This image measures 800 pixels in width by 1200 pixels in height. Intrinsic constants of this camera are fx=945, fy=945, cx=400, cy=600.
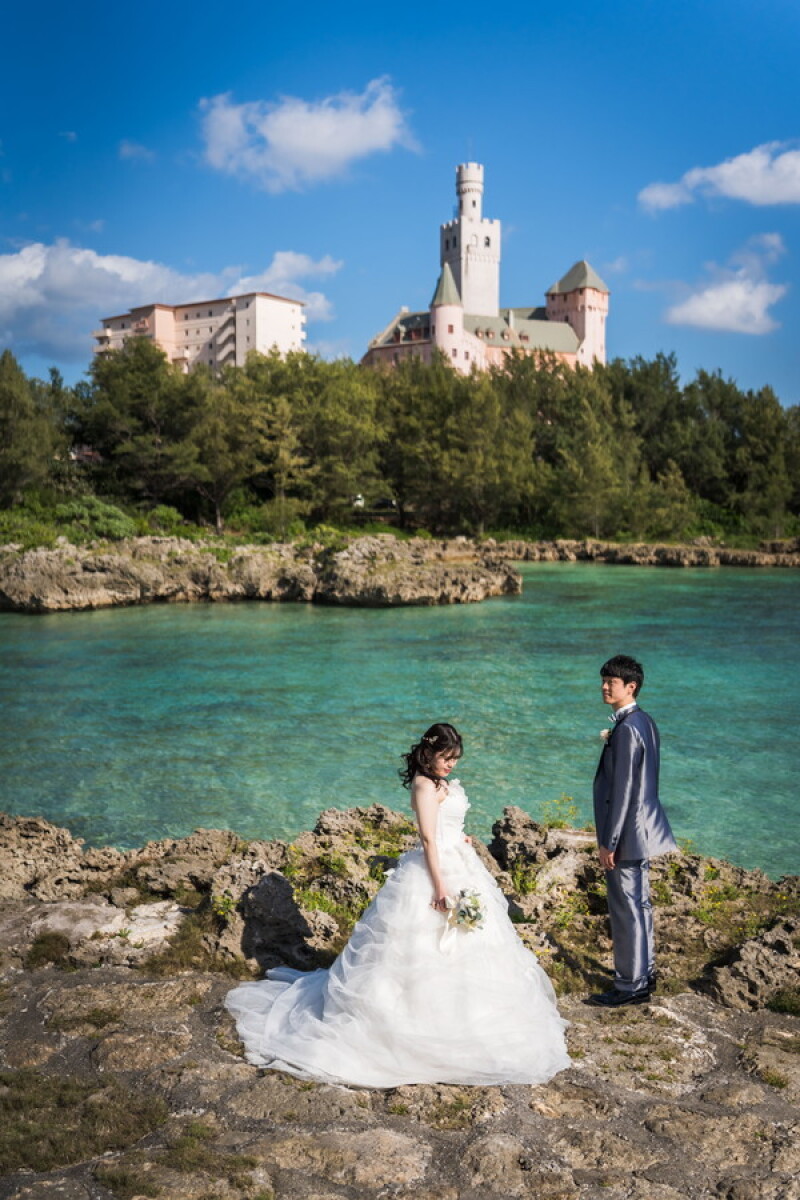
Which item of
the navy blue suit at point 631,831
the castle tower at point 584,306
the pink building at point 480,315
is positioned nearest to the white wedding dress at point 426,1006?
the navy blue suit at point 631,831

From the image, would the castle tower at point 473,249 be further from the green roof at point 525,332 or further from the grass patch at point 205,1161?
the grass patch at point 205,1161

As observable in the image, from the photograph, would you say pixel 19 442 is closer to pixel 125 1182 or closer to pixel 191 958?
pixel 191 958

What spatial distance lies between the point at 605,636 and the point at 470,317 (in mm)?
82192

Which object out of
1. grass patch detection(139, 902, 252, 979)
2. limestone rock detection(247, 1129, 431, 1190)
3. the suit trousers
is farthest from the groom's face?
grass patch detection(139, 902, 252, 979)

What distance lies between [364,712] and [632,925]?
1085 cm

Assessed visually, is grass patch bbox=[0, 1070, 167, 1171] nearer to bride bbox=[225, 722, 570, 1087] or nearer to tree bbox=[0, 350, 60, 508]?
bride bbox=[225, 722, 570, 1087]

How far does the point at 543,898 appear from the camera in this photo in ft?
21.6

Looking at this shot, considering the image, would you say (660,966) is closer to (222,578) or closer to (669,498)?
(222,578)

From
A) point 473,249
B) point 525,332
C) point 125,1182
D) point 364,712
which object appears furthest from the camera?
point 473,249

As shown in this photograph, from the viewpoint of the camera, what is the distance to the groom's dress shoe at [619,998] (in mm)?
5242

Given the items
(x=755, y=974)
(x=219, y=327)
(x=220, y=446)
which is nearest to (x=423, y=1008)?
(x=755, y=974)

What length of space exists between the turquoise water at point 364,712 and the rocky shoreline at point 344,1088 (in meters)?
3.33

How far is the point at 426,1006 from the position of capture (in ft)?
14.3

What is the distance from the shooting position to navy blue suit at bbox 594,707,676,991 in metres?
5.18
